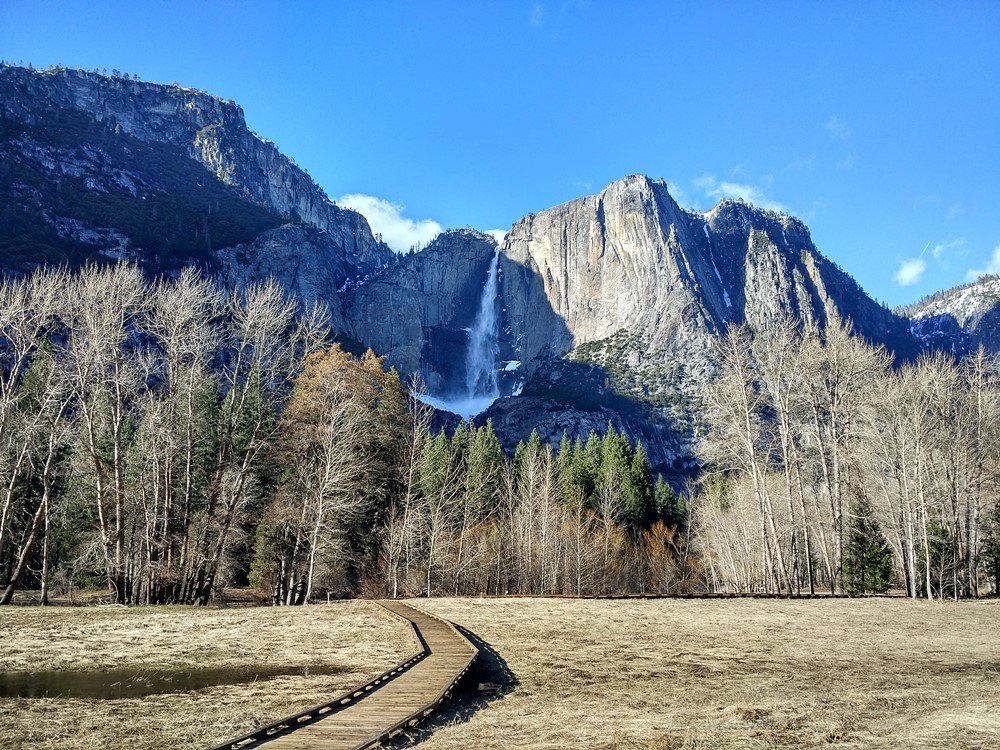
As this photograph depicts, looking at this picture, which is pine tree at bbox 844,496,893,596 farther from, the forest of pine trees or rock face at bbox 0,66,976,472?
rock face at bbox 0,66,976,472

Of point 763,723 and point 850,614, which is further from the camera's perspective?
point 850,614

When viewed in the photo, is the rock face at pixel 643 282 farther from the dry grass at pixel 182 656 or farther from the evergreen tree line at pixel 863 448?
the dry grass at pixel 182 656

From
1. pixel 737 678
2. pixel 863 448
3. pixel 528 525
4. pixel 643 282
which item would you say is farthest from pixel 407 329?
pixel 737 678

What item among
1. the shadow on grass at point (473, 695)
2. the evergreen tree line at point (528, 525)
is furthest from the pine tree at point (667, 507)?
the shadow on grass at point (473, 695)

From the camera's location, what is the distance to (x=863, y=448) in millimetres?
37812

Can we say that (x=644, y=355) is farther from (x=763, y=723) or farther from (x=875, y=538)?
(x=763, y=723)

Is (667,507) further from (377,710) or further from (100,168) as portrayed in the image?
(100,168)

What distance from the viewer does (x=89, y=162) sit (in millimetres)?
152750

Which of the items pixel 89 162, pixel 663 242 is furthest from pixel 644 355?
pixel 89 162

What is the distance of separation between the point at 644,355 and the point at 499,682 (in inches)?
5916

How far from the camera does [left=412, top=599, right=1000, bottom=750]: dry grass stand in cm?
847

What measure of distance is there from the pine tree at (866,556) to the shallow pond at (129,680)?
1322 inches

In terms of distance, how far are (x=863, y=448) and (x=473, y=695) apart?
35.0 meters

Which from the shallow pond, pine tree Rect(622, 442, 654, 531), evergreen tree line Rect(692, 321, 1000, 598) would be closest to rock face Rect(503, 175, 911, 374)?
pine tree Rect(622, 442, 654, 531)
